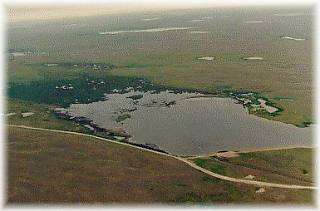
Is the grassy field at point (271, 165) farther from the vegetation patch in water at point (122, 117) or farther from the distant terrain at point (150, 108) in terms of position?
the vegetation patch in water at point (122, 117)

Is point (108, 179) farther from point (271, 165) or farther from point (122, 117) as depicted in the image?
point (122, 117)

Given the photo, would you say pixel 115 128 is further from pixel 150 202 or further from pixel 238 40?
pixel 238 40

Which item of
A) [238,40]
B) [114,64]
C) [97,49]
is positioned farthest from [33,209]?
[238,40]

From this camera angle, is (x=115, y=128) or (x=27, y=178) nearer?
(x=27, y=178)

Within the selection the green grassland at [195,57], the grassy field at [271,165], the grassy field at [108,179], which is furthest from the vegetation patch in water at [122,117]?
the grassy field at [271,165]

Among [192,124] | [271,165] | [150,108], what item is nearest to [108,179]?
[271,165]
